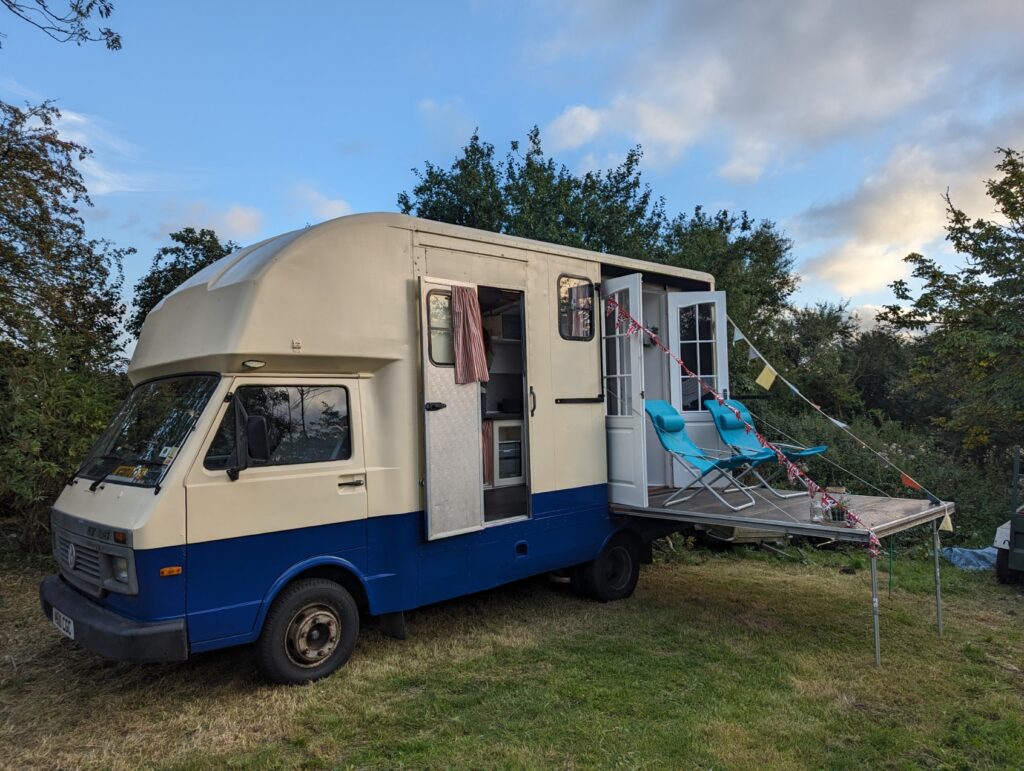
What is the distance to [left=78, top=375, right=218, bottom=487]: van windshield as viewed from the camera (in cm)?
395

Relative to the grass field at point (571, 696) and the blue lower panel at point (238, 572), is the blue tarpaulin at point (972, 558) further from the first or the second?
the blue lower panel at point (238, 572)

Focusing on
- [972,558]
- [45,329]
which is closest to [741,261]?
[972,558]

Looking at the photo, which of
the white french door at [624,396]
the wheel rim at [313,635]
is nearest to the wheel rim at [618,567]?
the white french door at [624,396]

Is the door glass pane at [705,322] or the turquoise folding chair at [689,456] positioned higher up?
the door glass pane at [705,322]

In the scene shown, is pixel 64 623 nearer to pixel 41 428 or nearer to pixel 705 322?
pixel 41 428

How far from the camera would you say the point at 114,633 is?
3559mm

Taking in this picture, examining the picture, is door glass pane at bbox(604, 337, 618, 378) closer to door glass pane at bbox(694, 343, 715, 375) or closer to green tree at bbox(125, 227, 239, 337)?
door glass pane at bbox(694, 343, 715, 375)

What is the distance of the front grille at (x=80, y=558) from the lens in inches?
154

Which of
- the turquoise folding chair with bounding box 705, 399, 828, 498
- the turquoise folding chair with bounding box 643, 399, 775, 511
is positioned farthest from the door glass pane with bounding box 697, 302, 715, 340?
the turquoise folding chair with bounding box 643, 399, 775, 511

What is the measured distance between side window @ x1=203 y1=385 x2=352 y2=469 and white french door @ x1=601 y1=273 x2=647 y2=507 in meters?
2.54

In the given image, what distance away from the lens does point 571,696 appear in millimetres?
4090

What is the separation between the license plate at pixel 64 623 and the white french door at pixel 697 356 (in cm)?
520

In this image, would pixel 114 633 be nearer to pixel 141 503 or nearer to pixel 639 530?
pixel 141 503

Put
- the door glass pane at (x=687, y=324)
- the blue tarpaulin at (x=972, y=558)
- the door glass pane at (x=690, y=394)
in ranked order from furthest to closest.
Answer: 1. the blue tarpaulin at (x=972, y=558)
2. the door glass pane at (x=690, y=394)
3. the door glass pane at (x=687, y=324)
